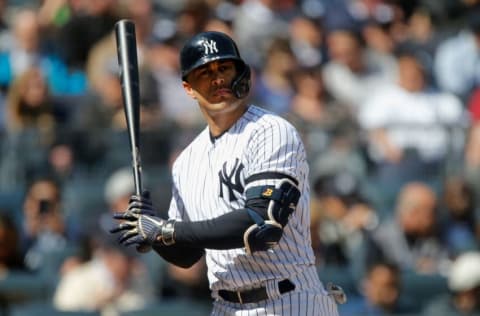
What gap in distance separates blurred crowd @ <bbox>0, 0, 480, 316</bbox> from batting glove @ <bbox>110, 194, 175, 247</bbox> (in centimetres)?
293

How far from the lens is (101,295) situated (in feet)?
25.8

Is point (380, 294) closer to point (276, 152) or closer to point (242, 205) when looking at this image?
point (242, 205)

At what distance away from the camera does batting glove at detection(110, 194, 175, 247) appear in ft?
14.8

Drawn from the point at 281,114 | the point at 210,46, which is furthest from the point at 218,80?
the point at 281,114

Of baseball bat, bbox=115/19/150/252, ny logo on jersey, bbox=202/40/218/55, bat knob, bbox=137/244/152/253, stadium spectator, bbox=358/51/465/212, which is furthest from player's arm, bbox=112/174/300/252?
stadium spectator, bbox=358/51/465/212

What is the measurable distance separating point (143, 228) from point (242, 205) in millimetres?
377

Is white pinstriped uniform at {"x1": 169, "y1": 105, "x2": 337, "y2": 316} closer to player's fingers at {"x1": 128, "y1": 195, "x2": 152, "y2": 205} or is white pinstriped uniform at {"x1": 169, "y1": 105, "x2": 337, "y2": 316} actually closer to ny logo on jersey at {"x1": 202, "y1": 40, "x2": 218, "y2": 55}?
player's fingers at {"x1": 128, "y1": 195, "x2": 152, "y2": 205}

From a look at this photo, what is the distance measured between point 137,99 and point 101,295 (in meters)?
3.04

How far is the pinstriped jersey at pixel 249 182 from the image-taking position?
4480 millimetres

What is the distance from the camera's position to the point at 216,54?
4535mm

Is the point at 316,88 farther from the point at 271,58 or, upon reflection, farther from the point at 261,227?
the point at 261,227

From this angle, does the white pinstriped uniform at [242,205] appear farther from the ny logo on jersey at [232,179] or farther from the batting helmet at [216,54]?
the batting helmet at [216,54]

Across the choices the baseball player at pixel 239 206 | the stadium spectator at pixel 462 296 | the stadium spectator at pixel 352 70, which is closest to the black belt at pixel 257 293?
the baseball player at pixel 239 206

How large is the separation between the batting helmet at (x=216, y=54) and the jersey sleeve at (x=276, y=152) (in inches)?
6.9
